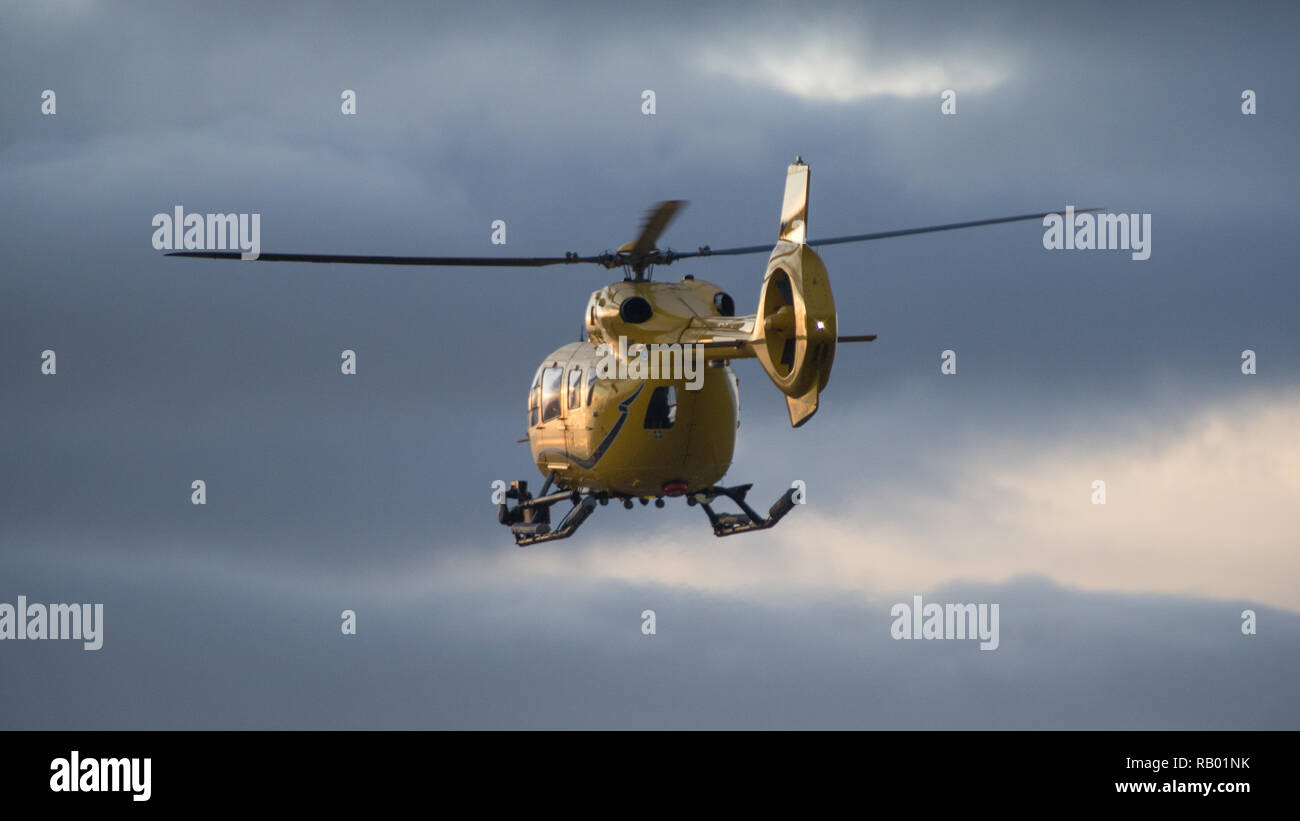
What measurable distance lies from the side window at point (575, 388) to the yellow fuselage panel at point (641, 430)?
0.03 m

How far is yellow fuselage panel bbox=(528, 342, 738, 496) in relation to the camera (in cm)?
6988

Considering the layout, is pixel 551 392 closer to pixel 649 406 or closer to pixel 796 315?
pixel 649 406

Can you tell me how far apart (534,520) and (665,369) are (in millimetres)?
7944

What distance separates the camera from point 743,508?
240 ft

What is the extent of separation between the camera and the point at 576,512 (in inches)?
2889

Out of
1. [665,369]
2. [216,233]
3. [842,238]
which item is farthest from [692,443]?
[216,233]

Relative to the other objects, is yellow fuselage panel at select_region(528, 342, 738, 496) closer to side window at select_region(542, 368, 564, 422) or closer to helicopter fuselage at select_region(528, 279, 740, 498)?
helicopter fuselage at select_region(528, 279, 740, 498)

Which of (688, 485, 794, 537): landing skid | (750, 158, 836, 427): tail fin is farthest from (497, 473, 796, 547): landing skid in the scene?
(750, 158, 836, 427): tail fin

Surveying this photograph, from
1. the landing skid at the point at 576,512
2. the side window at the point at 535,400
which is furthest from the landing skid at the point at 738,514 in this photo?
the side window at the point at 535,400

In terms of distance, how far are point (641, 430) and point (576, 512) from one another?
445 cm

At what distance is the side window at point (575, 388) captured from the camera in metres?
72.1

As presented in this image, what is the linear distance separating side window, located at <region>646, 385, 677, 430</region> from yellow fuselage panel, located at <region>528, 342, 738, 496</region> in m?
0.03
